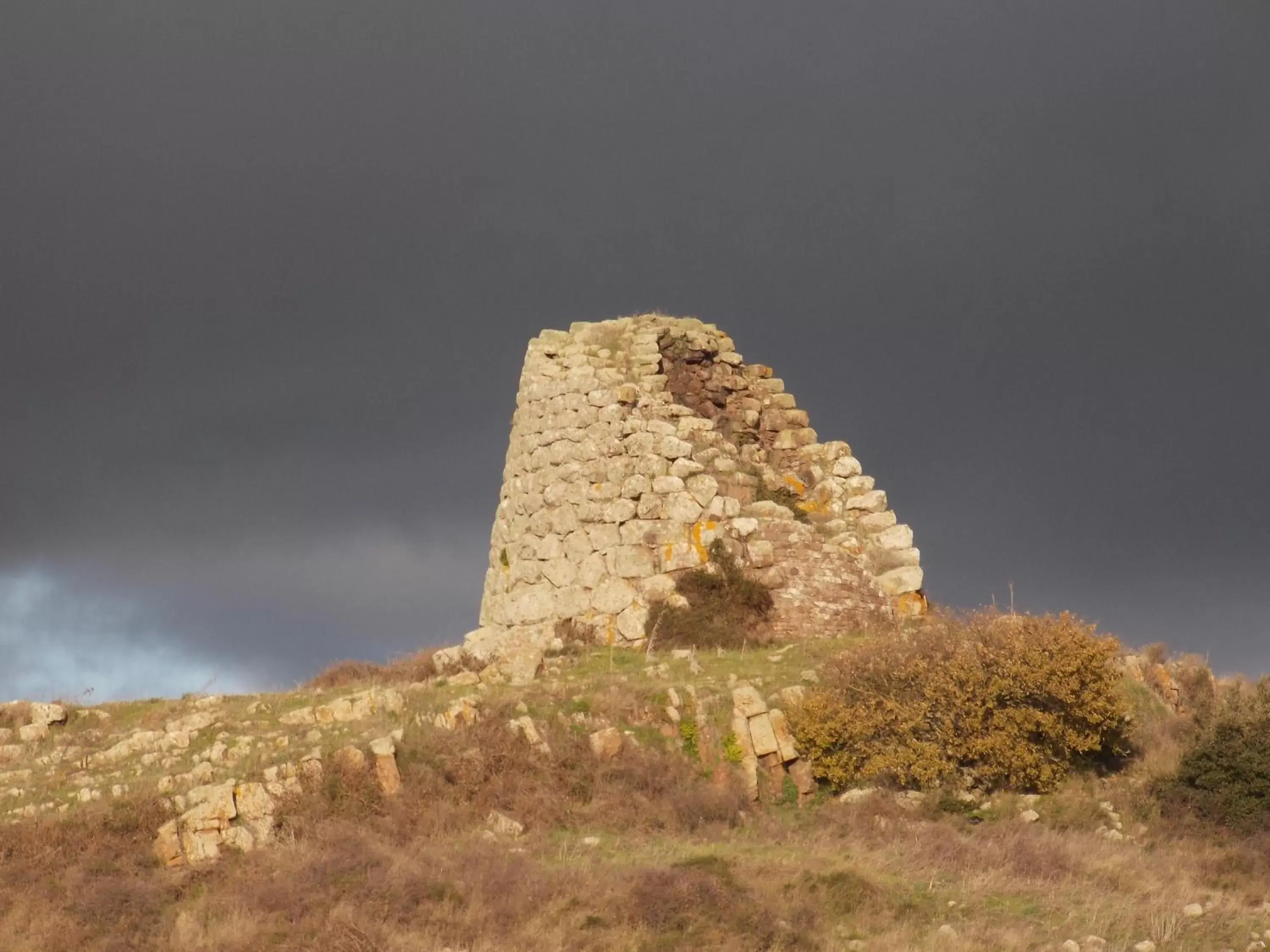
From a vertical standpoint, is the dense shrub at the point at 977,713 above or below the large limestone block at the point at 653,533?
below

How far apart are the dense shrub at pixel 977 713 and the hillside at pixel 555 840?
17.2 inches

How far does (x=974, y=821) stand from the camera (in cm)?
1638

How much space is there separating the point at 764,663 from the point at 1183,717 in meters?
6.54

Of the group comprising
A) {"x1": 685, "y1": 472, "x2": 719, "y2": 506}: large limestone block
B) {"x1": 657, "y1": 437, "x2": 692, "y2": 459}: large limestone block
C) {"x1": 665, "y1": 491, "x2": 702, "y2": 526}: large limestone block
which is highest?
{"x1": 657, "y1": 437, "x2": 692, "y2": 459}: large limestone block

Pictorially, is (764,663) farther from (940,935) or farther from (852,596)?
(940,935)

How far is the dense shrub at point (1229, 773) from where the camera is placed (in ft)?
53.9

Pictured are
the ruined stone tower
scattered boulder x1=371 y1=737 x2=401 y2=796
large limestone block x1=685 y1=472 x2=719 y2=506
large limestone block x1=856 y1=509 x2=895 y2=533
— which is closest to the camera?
scattered boulder x1=371 y1=737 x2=401 y2=796

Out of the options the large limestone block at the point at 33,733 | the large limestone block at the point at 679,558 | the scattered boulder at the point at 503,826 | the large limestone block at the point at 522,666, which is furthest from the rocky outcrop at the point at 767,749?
the large limestone block at the point at 33,733

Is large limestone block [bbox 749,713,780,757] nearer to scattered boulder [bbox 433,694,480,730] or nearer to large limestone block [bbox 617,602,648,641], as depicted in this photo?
scattered boulder [bbox 433,694,480,730]

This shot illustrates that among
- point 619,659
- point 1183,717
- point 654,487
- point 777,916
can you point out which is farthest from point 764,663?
point 777,916

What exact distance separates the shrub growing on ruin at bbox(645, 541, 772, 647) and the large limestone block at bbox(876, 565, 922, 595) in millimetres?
2280

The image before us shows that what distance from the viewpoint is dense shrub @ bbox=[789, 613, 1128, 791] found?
56.0 ft

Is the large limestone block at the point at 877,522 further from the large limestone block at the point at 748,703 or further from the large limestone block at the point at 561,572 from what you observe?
the large limestone block at the point at 748,703

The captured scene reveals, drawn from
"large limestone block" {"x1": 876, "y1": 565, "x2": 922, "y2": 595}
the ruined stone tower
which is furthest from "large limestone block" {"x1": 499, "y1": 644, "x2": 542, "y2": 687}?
"large limestone block" {"x1": 876, "y1": 565, "x2": 922, "y2": 595}
